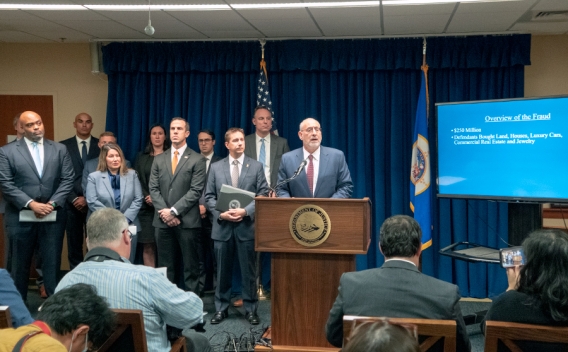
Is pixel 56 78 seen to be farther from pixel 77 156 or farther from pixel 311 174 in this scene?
pixel 311 174

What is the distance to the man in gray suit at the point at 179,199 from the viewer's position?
5293 millimetres

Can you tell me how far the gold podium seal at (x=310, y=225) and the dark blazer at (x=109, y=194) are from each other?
212 centimetres

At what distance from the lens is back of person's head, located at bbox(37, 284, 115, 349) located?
183 centimetres

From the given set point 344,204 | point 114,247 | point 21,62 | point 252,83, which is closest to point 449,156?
point 344,204

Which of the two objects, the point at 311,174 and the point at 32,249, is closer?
the point at 311,174

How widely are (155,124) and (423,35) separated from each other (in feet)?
9.41

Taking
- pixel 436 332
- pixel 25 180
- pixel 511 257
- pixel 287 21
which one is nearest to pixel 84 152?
pixel 25 180

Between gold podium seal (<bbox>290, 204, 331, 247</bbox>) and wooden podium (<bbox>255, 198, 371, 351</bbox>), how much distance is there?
2 centimetres

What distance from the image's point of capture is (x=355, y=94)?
6.38 meters

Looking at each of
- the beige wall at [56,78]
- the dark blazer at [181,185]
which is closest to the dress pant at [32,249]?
the dark blazer at [181,185]

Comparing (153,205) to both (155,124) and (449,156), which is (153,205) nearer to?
(155,124)

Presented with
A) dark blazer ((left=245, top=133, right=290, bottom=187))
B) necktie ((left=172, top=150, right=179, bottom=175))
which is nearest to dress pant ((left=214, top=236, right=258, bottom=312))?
necktie ((left=172, top=150, right=179, bottom=175))

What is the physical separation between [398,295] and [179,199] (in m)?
3.31

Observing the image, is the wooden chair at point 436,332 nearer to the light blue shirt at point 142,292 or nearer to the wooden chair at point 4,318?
the light blue shirt at point 142,292
